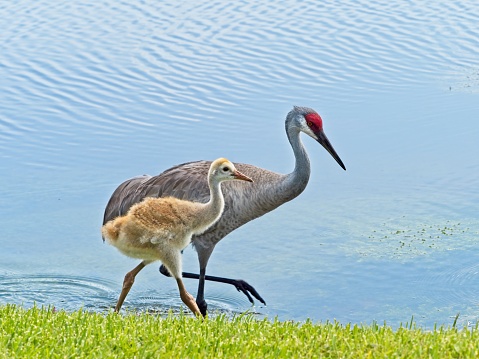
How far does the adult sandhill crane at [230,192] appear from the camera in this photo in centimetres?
821

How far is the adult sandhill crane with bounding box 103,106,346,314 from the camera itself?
26.9ft

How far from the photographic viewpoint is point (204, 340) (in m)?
5.46

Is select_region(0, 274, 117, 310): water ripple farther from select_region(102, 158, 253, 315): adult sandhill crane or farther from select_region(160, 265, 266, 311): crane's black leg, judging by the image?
select_region(102, 158, 253, 315): adult sandhill crane

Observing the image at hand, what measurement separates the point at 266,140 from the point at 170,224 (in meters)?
4.53

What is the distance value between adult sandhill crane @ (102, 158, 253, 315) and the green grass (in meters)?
1.00

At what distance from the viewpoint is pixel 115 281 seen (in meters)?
8.73

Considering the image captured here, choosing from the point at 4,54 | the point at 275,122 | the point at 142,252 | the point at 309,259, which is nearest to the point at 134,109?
the point at 275,122

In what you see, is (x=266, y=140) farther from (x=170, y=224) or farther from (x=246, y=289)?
(x=170, y=224)

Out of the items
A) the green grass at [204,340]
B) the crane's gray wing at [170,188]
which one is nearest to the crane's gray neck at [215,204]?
the green grass at [204,340]

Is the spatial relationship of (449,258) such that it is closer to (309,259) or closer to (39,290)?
(309,259)

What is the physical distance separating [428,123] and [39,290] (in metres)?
5.05

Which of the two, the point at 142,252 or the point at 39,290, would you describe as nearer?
the point at 142,252

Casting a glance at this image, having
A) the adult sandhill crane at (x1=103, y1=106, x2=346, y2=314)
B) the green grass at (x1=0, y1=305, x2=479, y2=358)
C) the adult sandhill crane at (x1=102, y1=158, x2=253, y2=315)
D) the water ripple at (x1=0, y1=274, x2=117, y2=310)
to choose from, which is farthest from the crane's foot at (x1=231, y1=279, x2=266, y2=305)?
the green grass at (x1=0, y1=305, x2=479, y2=358)

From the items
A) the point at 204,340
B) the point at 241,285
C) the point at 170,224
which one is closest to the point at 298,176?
the point at 241,285
